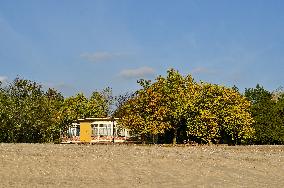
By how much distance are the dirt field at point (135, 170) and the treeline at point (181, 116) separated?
28179 millimetres

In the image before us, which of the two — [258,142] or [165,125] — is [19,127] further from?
[258,142]

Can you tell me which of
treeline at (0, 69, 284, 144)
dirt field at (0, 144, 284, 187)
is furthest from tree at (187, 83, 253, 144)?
dirt field at (0, 144, 284, 187)

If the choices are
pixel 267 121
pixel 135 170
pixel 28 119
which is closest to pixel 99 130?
pixel 28 119

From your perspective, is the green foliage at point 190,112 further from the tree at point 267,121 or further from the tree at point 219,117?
the tree at point 267,121

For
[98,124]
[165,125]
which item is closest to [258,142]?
[165,125]

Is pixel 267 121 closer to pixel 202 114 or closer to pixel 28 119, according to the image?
pixel 202 114

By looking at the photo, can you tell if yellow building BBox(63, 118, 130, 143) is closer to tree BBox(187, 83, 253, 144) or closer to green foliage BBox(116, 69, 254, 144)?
green foliage BBox(116, 69, 254, 144)

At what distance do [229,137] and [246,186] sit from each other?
40138 millimetres

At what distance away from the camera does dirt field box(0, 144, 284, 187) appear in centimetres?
1809

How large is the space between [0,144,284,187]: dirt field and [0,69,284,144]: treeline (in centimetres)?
2818

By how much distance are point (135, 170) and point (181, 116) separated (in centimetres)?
→ 3569

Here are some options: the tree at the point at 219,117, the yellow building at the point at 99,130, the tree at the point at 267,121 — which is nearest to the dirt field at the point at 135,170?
the tree at the point at 219,117

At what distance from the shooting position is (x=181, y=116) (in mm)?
56250

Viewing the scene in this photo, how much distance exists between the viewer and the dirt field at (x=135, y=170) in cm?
1809
